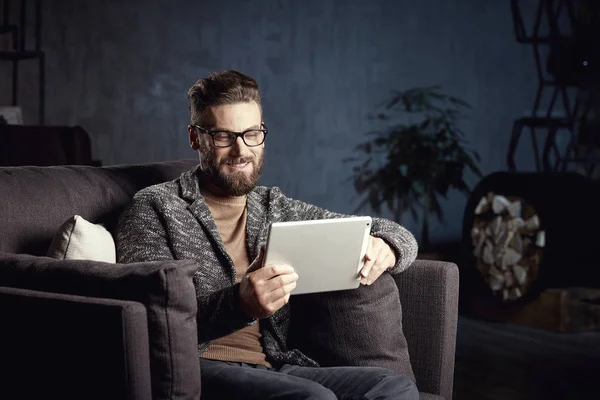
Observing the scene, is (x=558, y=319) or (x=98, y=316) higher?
(x=98, y=316)

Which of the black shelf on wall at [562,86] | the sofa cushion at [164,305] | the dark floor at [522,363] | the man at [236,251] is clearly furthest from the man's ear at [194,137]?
the black shelf on wall at [562,86]

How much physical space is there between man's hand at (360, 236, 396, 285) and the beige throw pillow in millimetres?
570

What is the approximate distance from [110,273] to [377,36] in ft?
12.7

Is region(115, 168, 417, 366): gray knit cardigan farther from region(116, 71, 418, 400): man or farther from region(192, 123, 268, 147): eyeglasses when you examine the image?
region(192, 123, 268, 147): eyeglasses

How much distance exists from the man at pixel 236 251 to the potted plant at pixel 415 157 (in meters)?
2.71

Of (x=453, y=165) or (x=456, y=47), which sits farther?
(x=456, y=47)

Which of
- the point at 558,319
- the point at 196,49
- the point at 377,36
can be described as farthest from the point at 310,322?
the point at 377,36

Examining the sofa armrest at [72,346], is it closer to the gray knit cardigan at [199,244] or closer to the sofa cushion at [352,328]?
the gray knit cardigan at [199,244]

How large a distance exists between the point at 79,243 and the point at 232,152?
16.4 inches

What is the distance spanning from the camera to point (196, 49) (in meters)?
4.89

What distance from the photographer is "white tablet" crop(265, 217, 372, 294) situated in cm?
177

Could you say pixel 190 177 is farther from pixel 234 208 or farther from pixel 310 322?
pixel 310 322

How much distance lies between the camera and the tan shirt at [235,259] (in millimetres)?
2010

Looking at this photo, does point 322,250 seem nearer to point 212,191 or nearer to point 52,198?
point 212,191
